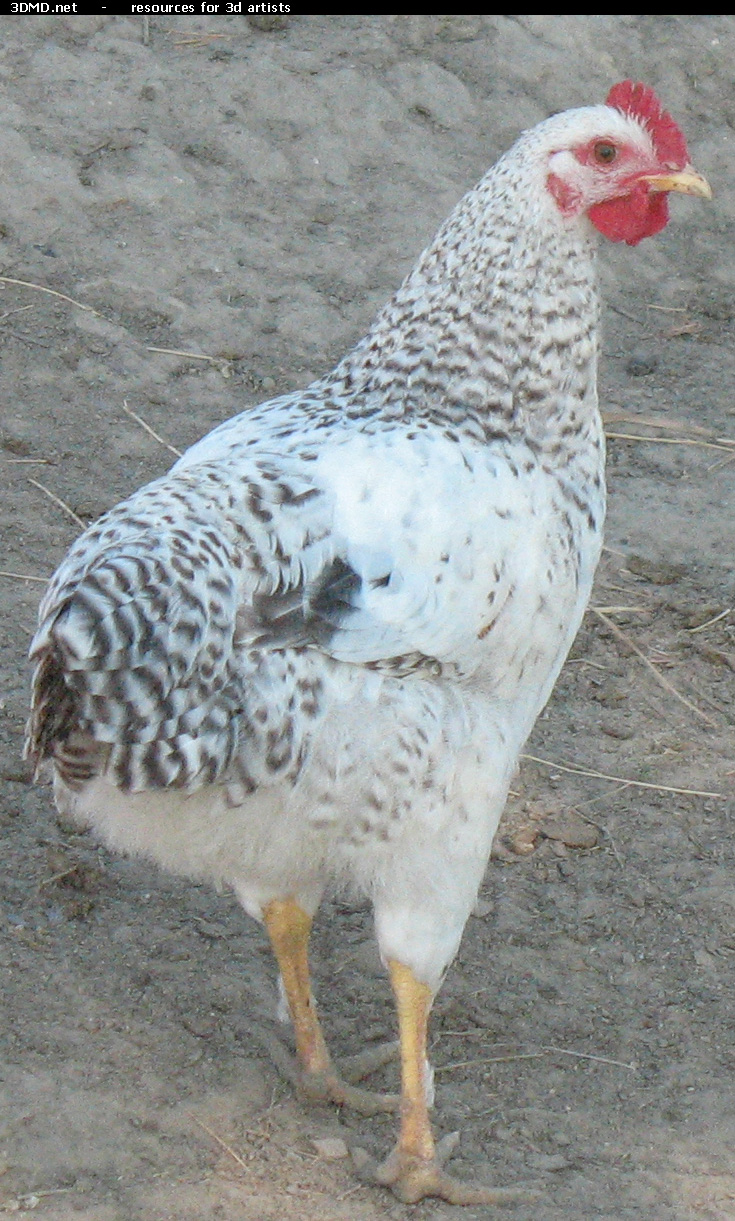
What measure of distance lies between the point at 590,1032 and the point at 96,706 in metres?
1.75


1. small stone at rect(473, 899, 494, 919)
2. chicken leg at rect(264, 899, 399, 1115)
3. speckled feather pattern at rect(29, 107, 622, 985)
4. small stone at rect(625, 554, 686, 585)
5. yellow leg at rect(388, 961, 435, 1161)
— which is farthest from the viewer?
small stone at rect(625, 554, 686, 585)

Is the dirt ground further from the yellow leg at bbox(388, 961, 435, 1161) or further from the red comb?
the red comb

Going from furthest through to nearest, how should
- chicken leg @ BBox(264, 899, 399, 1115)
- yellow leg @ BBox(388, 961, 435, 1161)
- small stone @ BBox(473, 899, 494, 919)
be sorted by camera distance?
small stone @ BBox(473, 899, 494, 919)
chicken leg @ BBox(264, 899, 399, 1115)
yellow leg @ BBox(388, 961, 435, 1161)

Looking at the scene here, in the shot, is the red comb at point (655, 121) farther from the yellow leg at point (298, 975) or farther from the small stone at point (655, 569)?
the small stone at point (655, 569)

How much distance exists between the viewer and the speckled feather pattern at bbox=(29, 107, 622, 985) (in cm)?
235

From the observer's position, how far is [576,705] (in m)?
4.56

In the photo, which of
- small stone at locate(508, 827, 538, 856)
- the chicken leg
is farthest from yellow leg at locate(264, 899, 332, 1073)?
small stone at locate(508, 827, 538, 856)

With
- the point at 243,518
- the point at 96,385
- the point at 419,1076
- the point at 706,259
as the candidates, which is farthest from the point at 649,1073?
the point at 706,259

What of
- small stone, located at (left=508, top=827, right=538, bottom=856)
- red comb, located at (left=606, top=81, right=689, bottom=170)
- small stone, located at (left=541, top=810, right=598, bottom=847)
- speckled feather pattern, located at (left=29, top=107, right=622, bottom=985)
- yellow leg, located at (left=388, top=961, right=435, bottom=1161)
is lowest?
small stone, located at (left=508, top=827, right=538, bottom=856)

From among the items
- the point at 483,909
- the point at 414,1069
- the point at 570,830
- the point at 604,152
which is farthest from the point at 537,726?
the point at 604,152

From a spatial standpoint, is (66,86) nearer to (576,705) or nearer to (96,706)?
(576,705)

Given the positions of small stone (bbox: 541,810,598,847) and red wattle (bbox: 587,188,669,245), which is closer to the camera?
red wattle (bbox: 587,188,669,245)

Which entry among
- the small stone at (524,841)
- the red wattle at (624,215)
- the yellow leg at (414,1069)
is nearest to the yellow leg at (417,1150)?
the yellow leg at (414,1069)

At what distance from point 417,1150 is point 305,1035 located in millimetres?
381
